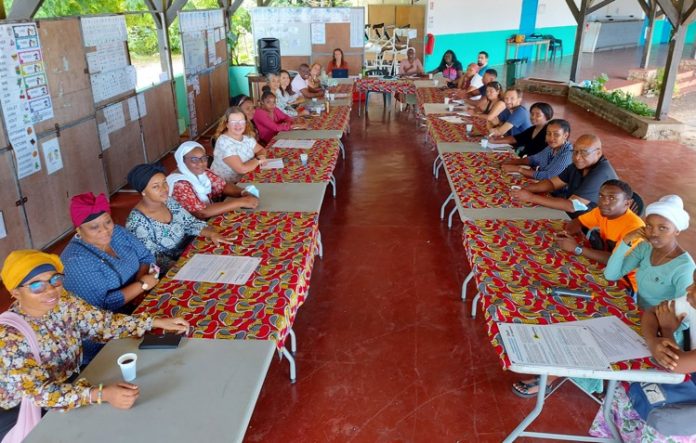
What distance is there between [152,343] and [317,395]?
3.91 ft

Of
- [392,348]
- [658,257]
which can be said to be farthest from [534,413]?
[392,348]

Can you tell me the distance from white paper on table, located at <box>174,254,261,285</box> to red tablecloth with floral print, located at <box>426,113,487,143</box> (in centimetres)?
307

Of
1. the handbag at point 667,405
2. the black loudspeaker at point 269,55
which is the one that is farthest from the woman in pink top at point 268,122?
the handbag at point 667,405

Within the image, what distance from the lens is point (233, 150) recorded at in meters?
4.35

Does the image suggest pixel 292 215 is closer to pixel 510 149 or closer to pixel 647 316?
pixel 647 316

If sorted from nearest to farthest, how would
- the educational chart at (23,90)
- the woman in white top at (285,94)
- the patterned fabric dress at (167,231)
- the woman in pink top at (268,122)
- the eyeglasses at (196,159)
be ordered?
the patterned fabric dress at (167,231)
the eyeglasses at (196,159)
the educational chart at (23,90)
the woman in pink top at (268,122)
the woman in white top at (285,94)

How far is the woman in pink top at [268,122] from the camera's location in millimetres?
5684

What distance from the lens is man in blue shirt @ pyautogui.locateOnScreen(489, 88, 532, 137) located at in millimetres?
5207

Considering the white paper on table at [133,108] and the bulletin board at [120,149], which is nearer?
the bulletin board at [120,149]

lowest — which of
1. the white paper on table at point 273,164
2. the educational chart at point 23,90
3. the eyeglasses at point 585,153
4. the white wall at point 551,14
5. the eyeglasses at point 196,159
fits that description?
the white paper on table at point 273,164

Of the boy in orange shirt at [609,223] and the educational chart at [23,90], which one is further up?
the educational chart at [23,90]

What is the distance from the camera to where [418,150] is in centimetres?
771

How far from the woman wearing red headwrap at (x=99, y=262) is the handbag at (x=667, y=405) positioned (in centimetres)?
230

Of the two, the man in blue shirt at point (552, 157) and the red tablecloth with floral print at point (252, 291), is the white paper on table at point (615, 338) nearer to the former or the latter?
the red tablecloth with floral print at point (252, 291)
